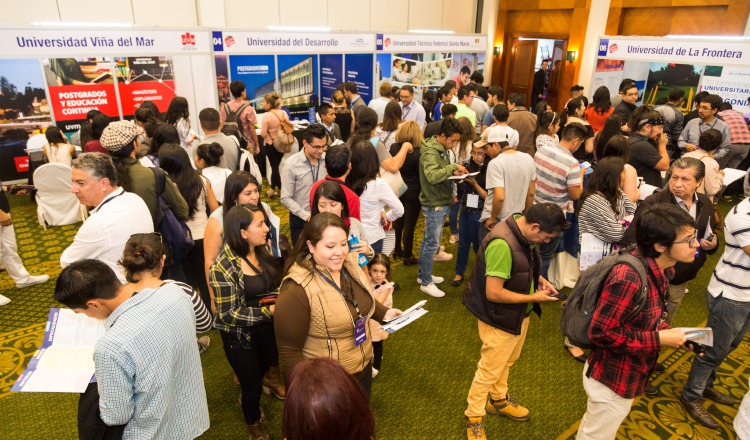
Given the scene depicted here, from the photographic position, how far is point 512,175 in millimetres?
3873

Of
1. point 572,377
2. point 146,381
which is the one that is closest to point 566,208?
point 572,377

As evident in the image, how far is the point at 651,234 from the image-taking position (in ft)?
6.79

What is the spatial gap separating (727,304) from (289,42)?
25.8 ft

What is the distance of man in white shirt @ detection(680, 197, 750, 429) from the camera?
2.71 meters

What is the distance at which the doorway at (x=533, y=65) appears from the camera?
38.2ft

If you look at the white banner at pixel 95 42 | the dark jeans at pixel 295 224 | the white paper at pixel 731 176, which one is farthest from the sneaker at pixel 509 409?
the white banner at pixel 95 42

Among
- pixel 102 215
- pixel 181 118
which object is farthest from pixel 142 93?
pixel 102 215

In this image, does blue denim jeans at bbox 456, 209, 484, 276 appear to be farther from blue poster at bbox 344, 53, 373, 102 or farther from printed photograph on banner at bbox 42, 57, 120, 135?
blue poster at bbox 344, 53, 373, 102

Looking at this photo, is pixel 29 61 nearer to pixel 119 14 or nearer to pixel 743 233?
pixel 119 14

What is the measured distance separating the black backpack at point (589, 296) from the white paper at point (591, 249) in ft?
3.98

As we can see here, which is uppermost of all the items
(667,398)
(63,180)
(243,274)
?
(243,274)

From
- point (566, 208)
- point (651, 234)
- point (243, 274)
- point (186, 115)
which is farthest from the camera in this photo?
point (186, 115)

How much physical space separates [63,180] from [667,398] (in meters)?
6.59

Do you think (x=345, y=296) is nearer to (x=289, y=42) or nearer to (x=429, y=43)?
(x=289, y=42)
